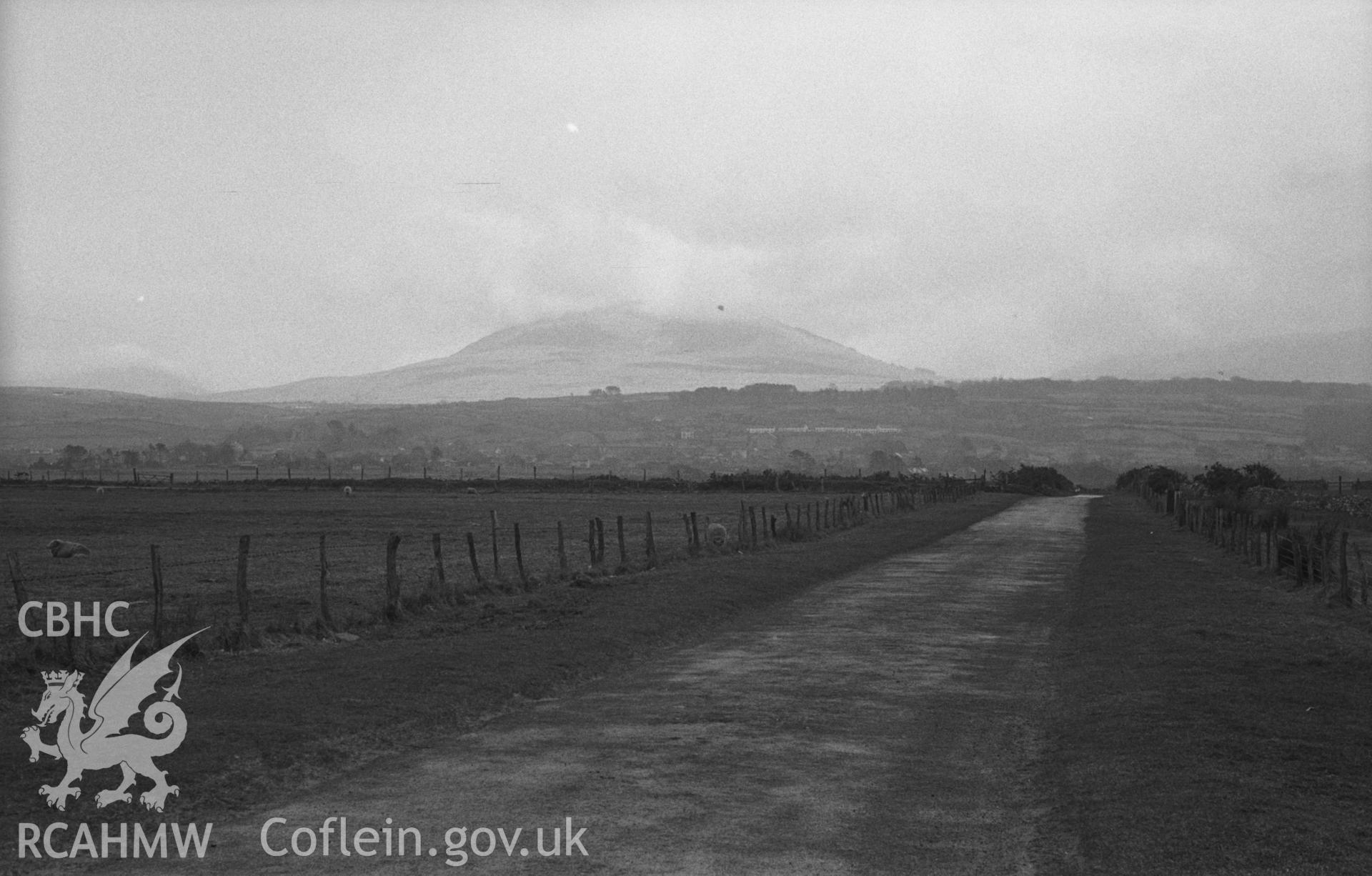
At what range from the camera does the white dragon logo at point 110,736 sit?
9.97m

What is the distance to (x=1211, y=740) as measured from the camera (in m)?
12.6

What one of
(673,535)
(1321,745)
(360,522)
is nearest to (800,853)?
(1321,745)

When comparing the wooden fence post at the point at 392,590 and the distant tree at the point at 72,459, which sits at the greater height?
the distant tree at the point at 72,459

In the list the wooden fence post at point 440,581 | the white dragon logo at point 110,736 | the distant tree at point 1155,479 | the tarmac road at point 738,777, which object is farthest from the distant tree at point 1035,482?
the white dragon logo at point 110,736

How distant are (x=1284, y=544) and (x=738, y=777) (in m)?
25.8

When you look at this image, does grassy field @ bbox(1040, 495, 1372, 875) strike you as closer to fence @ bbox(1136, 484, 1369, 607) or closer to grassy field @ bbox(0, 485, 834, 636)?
fence @ bbox(1136, 484, 1369, 607)

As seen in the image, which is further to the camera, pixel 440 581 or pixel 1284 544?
pixel 1284 544

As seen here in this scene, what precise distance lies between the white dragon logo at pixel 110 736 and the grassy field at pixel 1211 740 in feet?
23.0

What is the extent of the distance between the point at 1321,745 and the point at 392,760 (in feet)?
29.2

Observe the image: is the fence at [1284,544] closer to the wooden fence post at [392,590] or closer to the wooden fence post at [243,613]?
the wooden fence post at [392,590]

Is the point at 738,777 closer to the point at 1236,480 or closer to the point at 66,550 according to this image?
the point at 66,550

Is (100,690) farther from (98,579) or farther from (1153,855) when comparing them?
(98,579)

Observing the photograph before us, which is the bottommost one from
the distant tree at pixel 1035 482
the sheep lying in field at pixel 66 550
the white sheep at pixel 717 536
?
the distant tree at pixel 1035 482

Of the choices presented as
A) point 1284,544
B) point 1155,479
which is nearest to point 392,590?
point 1284,544
